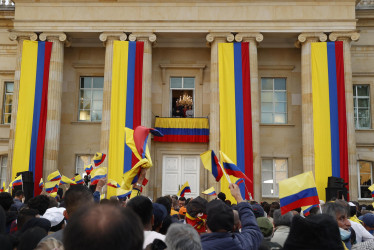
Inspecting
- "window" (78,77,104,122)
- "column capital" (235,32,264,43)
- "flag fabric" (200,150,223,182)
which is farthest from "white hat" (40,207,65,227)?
"window" (78,77,104,122)

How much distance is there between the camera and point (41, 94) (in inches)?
899

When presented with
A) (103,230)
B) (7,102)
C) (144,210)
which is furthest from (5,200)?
(7,102)

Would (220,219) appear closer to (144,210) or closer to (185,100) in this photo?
(144,210)

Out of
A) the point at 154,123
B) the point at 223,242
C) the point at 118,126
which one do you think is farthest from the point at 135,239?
the point at 154,123

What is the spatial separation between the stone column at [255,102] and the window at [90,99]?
26.8ft

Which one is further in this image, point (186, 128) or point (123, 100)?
point (186, 128)

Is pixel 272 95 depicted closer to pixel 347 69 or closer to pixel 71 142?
pixel 347 69

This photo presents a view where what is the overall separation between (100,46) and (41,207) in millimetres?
19407

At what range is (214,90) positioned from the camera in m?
22.9

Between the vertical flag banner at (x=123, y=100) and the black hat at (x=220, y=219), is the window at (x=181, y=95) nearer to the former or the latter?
the vertical flag banner at (x=123, y=100)

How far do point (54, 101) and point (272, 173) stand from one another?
1191 centimetres

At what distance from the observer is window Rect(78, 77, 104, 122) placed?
25.2 m

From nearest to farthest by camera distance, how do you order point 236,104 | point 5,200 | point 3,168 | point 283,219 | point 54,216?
point 54,216 < point 283,219 < point 5,200 < point 236,104 < point 3,168

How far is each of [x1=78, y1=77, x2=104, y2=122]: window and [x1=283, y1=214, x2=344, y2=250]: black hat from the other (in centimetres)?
2272
